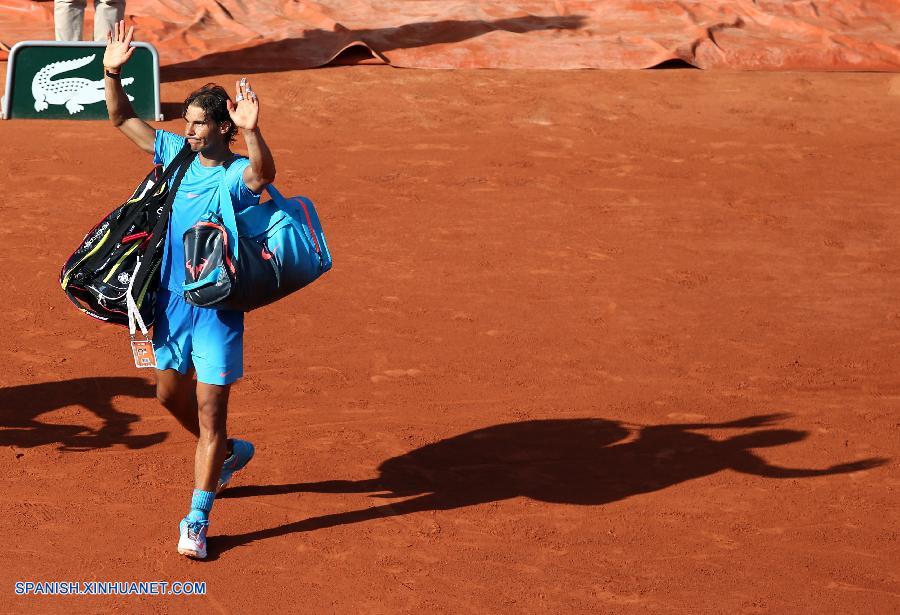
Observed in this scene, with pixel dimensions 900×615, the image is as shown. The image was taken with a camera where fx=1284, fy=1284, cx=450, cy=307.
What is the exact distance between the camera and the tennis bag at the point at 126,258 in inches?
229

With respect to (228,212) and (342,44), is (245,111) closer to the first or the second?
(228,212)

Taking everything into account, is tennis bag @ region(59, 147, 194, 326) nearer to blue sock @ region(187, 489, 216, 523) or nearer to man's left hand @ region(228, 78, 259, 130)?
man's left hand @ region(228, 78, 259, 130)

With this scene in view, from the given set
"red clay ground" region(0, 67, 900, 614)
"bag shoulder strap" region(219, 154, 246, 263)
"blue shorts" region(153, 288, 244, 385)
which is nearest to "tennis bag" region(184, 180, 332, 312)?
"bag shoulder strap" region(219, 154, 246, 263)

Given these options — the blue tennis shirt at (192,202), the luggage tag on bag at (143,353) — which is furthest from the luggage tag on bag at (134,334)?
the blue tennis shirt at (192,202)

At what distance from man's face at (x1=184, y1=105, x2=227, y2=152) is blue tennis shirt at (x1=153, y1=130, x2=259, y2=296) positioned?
0.39 ft

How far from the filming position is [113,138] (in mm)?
12609

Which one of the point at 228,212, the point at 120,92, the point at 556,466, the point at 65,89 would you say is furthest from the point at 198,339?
the point at 65,89

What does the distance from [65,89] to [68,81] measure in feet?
0.28

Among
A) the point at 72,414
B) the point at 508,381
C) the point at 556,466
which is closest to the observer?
the point at 556,466

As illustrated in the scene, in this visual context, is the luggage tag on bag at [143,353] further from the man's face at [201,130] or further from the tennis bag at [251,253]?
the man's face at [201,130]

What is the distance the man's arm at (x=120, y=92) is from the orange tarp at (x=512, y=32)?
8.66m

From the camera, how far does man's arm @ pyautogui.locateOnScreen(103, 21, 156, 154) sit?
236 inches

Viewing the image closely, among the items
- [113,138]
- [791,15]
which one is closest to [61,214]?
[113,138]

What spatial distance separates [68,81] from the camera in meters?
12.8
